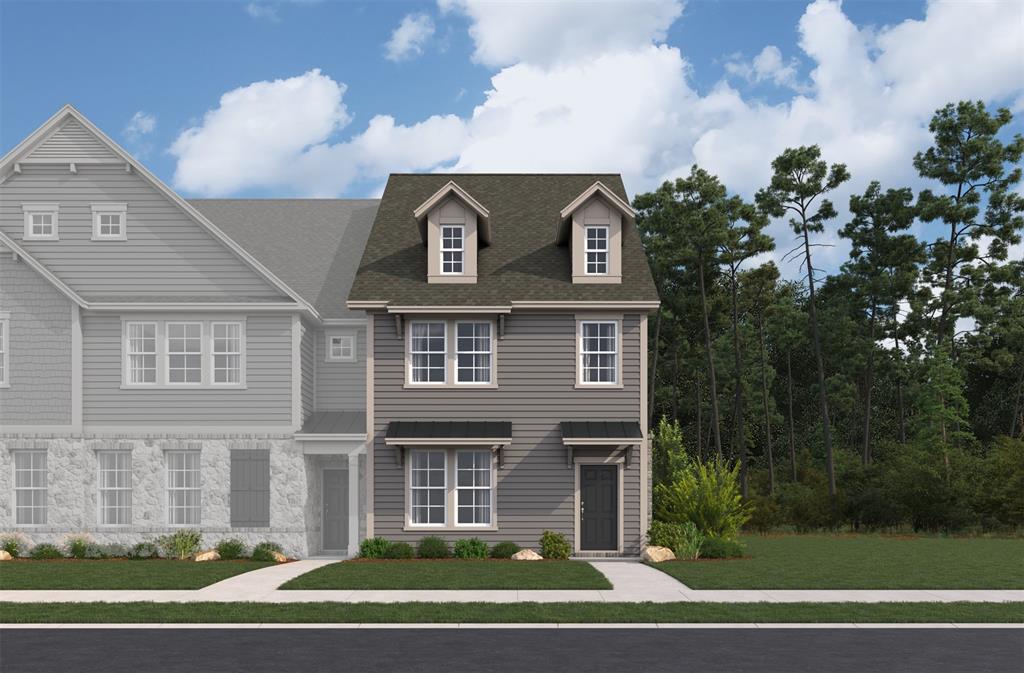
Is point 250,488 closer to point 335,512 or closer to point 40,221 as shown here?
point 335,512

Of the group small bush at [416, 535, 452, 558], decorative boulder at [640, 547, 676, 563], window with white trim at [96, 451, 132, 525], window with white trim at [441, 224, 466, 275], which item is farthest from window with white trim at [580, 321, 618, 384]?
window with white trim at [96, 451, 132, 525]

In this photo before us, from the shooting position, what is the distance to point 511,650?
12906 mm

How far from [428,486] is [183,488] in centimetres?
663

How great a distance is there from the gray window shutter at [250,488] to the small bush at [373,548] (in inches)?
106

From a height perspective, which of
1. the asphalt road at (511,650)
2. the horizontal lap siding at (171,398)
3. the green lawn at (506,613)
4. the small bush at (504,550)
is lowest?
the small bush at (504,550)

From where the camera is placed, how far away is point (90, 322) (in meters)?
28.2

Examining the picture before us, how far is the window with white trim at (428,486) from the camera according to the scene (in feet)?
92.7

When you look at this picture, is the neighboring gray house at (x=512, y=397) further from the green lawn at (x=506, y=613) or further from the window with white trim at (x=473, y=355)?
the green lawn at (x=506, y=613)

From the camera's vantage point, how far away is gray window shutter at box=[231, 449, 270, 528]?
27.9 meters

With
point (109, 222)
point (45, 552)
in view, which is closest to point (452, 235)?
point (109, 222)

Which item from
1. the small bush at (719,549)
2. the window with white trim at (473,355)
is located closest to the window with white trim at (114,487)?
the window with white trim at (473,355)

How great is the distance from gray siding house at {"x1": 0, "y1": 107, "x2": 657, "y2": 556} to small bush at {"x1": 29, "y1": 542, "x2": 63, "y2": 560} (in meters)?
0.34

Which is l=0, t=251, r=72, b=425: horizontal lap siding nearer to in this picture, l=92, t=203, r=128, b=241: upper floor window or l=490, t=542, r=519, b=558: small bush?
l=92, t=203, r=128, b=241: upper floor window

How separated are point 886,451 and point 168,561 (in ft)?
108
